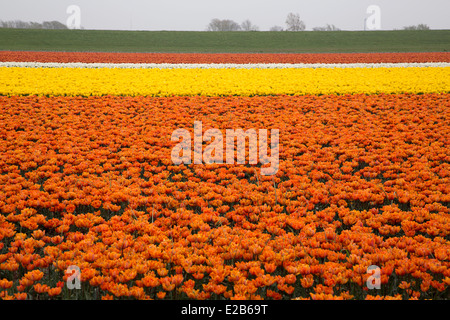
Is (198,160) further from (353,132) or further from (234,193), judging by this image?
(353,132)

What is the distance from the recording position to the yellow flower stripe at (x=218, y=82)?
11.5m

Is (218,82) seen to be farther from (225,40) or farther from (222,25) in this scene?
(222,25)

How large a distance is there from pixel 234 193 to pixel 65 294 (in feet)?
7.59

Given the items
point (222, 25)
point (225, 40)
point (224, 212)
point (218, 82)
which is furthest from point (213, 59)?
point (222, 25)

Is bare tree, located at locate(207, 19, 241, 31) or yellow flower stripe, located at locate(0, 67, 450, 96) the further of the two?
bare tree, located at locate(207, 19, 241, 31)

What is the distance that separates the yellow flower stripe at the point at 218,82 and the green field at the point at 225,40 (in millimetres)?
21158

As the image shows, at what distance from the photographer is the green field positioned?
1471 inches

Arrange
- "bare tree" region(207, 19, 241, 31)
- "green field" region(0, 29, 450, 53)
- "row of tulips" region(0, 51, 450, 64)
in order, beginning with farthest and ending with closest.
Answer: "bare tree" region(207, 19, 241, 31) < "green field" region(0, 29, 450, 53) < "row of tulips" region(0, 51, 450, 64)

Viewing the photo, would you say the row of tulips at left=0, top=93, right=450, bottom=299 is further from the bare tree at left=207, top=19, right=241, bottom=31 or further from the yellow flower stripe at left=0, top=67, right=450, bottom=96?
the bare tree at left=207, top=19, right=241, bottom=31

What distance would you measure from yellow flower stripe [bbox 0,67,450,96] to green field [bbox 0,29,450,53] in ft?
69.4

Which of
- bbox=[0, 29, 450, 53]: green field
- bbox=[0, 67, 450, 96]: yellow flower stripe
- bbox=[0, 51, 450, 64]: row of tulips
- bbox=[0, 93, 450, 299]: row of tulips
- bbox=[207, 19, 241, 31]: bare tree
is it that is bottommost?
bbox=[0, 93, 450, 299]: row of tulips

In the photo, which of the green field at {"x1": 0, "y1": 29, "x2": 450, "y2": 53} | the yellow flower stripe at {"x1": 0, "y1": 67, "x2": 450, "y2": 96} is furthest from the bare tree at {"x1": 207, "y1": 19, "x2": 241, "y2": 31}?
the yellow flower stripe at {"x1": 0, "y1": 67, "x2": 450, "y2": 96}

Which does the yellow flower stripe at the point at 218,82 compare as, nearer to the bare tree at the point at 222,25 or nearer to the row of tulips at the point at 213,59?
the row of tulips at the point at 213,59
